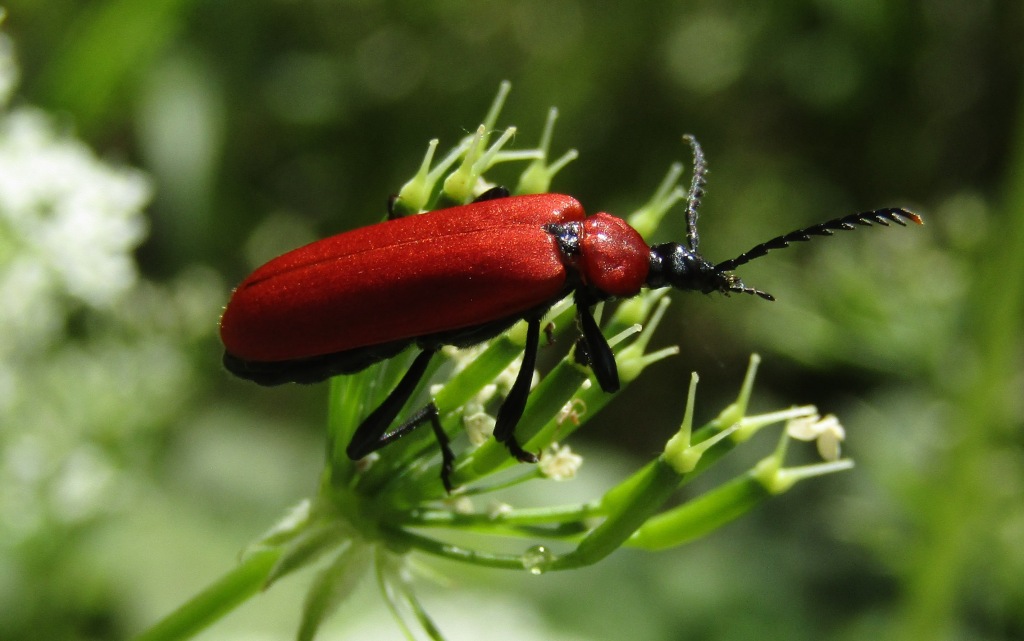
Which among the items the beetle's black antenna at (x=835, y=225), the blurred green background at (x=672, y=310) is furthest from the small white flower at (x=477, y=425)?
the blurred green background at (x=672, y=310)

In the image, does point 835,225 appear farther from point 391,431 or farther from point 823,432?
point 391,431

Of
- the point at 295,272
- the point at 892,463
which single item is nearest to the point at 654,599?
the point at 892,463

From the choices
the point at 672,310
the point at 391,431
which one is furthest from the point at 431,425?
the point at 672,310

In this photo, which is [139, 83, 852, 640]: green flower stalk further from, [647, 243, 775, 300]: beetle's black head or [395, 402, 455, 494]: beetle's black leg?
[647, 243, 775, 300]: beetle's black head

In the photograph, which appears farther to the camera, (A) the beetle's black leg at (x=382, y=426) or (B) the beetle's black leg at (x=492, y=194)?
(B) the beetle's black leg at (x=492, y=194)

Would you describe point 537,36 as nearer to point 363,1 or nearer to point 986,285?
point 363,1

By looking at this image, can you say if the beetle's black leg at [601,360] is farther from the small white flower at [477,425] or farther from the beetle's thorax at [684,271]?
the beetle's thorax at [684,271]
